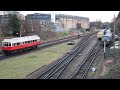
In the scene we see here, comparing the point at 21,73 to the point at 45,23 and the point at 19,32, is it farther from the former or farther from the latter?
the point at 45,23
